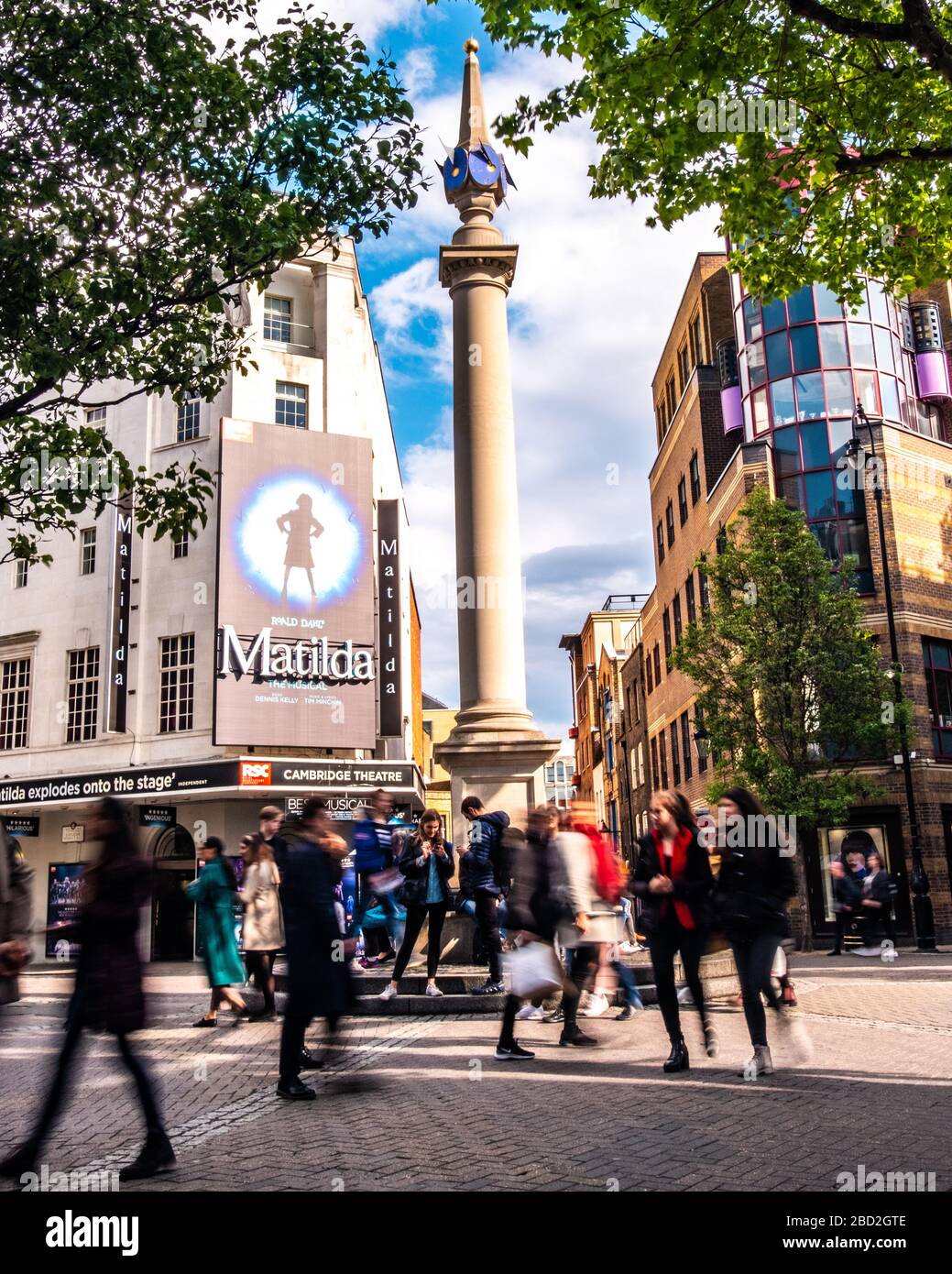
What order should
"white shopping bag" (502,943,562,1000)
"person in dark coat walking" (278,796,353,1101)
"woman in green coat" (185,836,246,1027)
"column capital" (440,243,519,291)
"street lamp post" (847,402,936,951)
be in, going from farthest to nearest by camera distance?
"street lamp post" (847,402,936,951) → "column capital" (440,243,519,291) → "woman in green coat" (185,836,246,1027) → "white shopping bag" (502,943,562,1000) → "person in dark coat walking" (278,796,353,1101)

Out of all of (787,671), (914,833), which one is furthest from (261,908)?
(914,833)

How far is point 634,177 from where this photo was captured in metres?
10.6

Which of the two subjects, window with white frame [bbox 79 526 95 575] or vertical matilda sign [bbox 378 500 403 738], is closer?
window with white frame [bbox 79 526 95 575]

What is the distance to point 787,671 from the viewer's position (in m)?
25.9

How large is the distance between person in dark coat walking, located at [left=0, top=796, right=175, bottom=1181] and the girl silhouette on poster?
82.0 ft

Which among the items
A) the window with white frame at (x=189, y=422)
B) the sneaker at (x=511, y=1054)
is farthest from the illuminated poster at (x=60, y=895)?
the sneaker at (x=511, y=1054)

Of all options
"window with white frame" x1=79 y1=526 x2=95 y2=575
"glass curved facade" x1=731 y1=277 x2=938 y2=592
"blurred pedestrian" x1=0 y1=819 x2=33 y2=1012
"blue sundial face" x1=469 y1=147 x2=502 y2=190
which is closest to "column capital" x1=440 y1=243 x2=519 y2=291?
"blue sundial face" x1=469 y1=147 x2=502 y2=190

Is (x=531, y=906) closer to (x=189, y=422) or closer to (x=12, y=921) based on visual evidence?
(x=12, y=921)

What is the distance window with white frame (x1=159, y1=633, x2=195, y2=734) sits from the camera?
30.6 meters

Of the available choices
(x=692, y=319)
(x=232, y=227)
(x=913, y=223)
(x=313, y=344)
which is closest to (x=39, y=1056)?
(x=232, y=227)

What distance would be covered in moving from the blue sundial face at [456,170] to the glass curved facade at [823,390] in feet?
56.8

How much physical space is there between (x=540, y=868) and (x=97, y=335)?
8.94 meters

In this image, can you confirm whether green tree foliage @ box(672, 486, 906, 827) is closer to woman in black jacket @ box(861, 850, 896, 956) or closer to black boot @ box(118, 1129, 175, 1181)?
woman in black jacket @ box(861, 850, 896, 956)

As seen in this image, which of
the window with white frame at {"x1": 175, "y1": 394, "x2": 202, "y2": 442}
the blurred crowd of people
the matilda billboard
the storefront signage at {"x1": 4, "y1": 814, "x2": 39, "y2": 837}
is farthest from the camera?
the window with white frame at {"x1": 175, "y1": 394, "x2": 202, "y2": 442}
